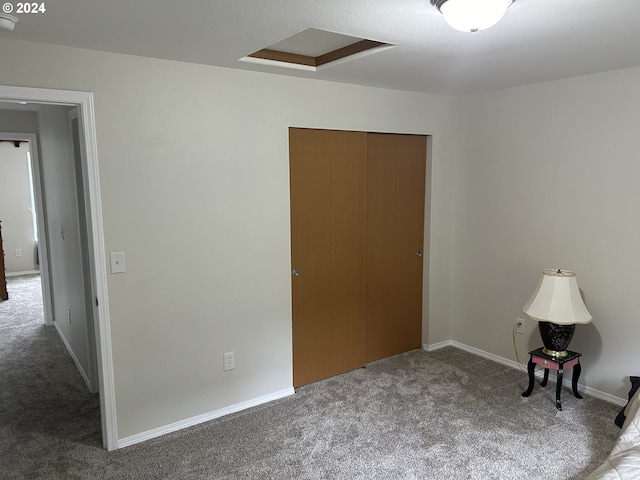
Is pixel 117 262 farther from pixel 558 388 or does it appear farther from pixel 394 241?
pixel 558 388

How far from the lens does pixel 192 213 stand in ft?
9.39

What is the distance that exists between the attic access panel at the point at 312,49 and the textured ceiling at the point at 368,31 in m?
0.06

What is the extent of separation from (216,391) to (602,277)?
8.89 feet

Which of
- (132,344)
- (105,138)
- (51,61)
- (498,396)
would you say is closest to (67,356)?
(132,344)

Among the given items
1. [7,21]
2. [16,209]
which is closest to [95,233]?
[7,21]

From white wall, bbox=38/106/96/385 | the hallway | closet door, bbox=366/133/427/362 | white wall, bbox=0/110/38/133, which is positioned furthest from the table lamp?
white wall, bbox=0/110/38/133

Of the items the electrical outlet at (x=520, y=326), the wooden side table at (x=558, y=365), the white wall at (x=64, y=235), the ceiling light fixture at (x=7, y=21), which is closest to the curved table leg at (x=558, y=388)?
the wooden side table at (x=558, y=365)

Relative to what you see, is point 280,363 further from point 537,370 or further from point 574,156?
point 574,156

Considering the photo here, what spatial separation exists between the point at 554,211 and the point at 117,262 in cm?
299

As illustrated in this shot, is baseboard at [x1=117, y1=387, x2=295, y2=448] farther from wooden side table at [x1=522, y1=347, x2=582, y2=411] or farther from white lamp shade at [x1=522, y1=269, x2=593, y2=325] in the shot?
white lamp shade at [x1=522, y1=269, x2=593, y2=325]

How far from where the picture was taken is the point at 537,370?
3.69 meters

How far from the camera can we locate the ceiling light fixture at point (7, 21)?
188cm

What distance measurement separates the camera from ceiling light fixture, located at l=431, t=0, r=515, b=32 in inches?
64.1

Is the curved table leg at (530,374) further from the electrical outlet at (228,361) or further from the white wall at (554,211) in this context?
the electrical outlet at (228,361)
